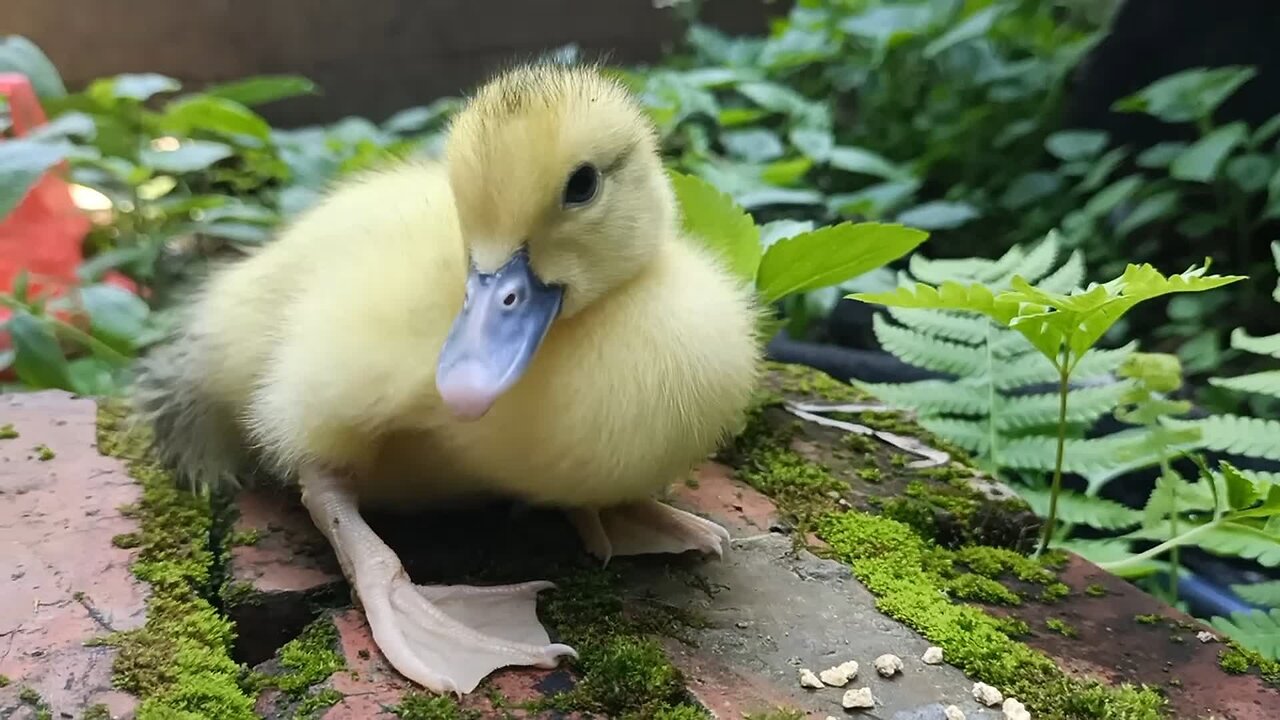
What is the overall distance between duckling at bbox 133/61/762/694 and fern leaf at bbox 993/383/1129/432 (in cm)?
48

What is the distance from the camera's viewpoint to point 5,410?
1.39 meters

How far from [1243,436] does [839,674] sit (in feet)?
1.94

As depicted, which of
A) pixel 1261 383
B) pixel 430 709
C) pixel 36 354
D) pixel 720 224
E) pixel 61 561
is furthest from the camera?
pixel 36 354

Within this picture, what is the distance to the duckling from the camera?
0.93 meters

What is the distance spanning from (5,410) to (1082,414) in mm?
1459

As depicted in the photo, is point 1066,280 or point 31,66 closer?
point 1066,280

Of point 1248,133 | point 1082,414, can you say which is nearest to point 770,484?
point 1082,414

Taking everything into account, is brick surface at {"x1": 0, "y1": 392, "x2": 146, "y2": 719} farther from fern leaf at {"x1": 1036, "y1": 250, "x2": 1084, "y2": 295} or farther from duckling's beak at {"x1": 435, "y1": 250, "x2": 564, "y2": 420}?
fern leaf at {"x1": 1036, "y1": 250, "x2": 1084, "y2": 295}

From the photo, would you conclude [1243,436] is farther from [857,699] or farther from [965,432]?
[857,699]

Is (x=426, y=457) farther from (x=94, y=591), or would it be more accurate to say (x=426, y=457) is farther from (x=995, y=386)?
(x=995, y=386)

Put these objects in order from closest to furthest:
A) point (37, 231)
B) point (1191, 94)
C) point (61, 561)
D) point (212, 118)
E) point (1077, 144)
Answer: point (61, 561), point (37, 231), point (212, 118), point (1191, 94), point (1077, 144)

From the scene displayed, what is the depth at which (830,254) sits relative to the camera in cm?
130

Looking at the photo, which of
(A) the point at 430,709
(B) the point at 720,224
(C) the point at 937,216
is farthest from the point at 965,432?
(C) the point at 937,216

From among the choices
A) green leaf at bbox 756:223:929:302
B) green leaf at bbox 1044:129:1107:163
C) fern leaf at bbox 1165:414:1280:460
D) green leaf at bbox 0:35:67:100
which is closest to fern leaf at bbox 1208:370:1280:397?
fern leaf at bbox 1165:414:1280:460
